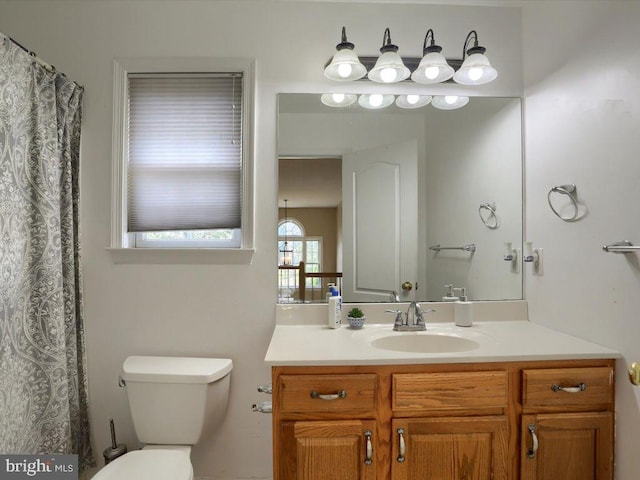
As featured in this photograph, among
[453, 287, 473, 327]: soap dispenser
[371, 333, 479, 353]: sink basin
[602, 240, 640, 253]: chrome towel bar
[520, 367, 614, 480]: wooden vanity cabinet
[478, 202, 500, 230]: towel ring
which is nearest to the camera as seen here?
[602, 240, 640, 253]: chrome towel bar

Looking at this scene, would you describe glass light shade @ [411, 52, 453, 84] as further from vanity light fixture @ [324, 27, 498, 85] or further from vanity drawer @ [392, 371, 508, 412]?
vanity drawer @ [392, 371, 508, 412]

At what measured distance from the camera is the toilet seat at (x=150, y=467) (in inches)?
53.5

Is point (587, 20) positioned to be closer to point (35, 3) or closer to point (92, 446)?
point (35, 3)

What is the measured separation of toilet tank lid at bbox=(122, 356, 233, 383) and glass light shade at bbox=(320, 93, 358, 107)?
1326mm

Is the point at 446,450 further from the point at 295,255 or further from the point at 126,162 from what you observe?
the point at 126,162

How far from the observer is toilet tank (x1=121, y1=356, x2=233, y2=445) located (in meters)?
1.58

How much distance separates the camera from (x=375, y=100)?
6.12 ft

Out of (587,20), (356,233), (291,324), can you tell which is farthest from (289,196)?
(587,20)

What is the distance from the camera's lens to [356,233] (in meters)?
1.86

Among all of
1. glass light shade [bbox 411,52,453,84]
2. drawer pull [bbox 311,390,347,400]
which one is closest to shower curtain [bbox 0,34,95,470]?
drawer pull [bbox 311,390,347,400]

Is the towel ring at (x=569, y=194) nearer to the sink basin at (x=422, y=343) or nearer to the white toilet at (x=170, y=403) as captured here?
the sink basin at (x=422, y=343)

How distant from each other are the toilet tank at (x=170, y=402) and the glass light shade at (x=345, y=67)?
1.43m

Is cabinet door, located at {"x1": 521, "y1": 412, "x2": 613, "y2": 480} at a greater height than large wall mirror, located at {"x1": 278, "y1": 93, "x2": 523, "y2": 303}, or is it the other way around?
large wall mirror, located at {"x1": 278, "y1": 93, "x2": 523, "y2": 303}

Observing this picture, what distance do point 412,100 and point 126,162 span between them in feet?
4.70
